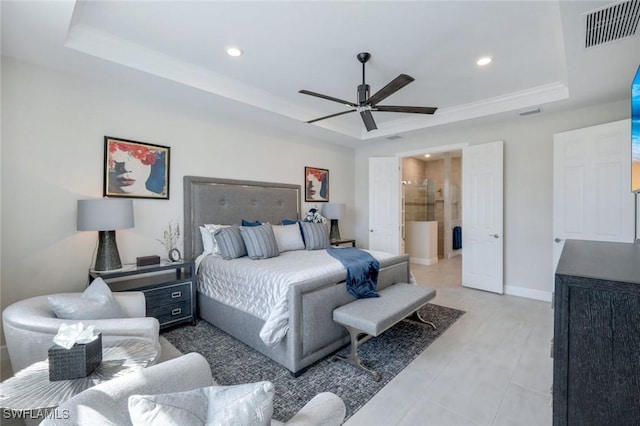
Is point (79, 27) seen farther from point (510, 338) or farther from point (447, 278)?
point (447, 278)

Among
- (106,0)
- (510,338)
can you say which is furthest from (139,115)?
(510,338)

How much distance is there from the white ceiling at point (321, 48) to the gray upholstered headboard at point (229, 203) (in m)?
0.98

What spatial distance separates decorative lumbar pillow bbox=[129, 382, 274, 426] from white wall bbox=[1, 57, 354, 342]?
2684 millimetres

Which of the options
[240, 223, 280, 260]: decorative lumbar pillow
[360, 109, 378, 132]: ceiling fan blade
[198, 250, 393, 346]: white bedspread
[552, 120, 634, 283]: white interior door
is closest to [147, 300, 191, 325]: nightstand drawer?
[198, 250, 393, 346]: white bedspread

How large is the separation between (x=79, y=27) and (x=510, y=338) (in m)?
4.64

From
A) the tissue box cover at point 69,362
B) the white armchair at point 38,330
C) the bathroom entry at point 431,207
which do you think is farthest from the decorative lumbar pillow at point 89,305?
the bathroom entry at point 431,207

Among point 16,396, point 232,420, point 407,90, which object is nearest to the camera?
point 232,420

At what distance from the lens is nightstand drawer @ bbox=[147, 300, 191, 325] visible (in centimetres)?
287

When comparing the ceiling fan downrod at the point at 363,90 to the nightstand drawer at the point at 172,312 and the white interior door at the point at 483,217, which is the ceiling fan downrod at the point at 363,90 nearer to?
the white interior door at the point at 483,217

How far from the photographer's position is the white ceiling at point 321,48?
6.88 feet

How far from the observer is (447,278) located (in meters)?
5.20

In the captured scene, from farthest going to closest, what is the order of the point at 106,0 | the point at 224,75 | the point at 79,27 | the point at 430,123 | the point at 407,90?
1. the point at 430,123
2. the point at 407,90
3. the point at 224,75
4. the point at 79,27
5. the point at 106,0

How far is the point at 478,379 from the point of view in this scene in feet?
7.09

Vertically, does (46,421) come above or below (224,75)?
below
